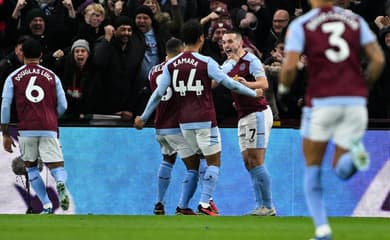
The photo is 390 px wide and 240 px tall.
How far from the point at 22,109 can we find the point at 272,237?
508cm

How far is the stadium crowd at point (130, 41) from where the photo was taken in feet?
60.3

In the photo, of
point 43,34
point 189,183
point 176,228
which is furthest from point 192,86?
point 43,34

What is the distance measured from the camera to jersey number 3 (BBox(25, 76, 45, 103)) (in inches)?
619

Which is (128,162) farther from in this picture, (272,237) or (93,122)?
(272,237)

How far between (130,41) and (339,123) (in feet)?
29.6

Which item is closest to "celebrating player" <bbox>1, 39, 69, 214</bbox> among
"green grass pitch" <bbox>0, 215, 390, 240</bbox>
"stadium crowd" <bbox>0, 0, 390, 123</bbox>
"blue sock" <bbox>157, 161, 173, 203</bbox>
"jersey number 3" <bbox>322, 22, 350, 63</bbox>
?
"green grass pitch" <bbox>0, 215, 390, 240</bbox>

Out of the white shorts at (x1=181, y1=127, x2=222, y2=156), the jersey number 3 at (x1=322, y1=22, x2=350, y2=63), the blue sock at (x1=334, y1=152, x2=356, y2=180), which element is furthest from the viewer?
the white shorts at (x1=181, y1=127, x2=222, y2=156)

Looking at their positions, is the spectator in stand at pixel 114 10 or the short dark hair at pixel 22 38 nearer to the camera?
the short dark hair at pixel 22 38

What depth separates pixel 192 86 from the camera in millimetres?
15336

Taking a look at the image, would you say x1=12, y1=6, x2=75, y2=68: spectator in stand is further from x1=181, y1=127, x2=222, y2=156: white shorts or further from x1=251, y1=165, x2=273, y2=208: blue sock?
x1=251, y1=165, x2=273, y2=208: blue sock

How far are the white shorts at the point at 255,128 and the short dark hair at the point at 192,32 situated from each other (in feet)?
4.46

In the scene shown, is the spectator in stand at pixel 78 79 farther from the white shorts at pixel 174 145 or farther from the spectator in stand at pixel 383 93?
the spectator in stand at pixel 383 93

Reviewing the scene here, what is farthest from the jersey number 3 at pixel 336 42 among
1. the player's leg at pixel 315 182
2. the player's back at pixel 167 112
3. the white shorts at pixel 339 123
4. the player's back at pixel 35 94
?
the player's back at pixel 35 94

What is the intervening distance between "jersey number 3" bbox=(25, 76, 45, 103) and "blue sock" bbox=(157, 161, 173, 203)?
210 cm
